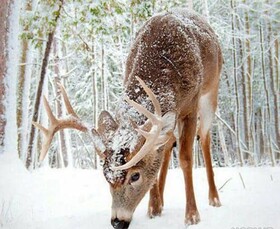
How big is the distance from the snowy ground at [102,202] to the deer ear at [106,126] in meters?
0.77

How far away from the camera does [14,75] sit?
518cm

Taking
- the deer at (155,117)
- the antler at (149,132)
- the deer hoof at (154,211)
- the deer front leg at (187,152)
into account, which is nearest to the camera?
the antler at (149,132)

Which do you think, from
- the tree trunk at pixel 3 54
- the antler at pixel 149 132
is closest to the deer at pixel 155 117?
the antler at pixel 149 132

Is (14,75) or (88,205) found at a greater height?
(14,75)

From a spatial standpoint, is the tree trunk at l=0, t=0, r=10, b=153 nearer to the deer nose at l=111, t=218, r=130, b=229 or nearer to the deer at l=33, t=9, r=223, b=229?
the deer at l=33, t=9, r=223, b=229

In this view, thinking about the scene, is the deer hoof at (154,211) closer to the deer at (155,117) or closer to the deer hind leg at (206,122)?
the deer at (155,117)

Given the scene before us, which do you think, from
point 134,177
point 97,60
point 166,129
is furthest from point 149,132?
point 97,60

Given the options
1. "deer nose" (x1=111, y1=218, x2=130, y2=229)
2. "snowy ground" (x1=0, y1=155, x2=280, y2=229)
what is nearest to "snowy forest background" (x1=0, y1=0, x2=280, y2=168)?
"snowy ground" (x1=0, y1=155, x2=280, y2=229)

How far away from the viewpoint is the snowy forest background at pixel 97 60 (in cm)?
562

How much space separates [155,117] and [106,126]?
535 millimetres

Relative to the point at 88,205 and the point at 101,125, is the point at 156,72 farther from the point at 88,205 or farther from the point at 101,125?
the point at 88,205

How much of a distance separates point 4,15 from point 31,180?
79.8 inches

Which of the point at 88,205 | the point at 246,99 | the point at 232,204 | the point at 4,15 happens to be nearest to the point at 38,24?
the point at 4,15

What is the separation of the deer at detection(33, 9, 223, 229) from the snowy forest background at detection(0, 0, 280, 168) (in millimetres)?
1497
